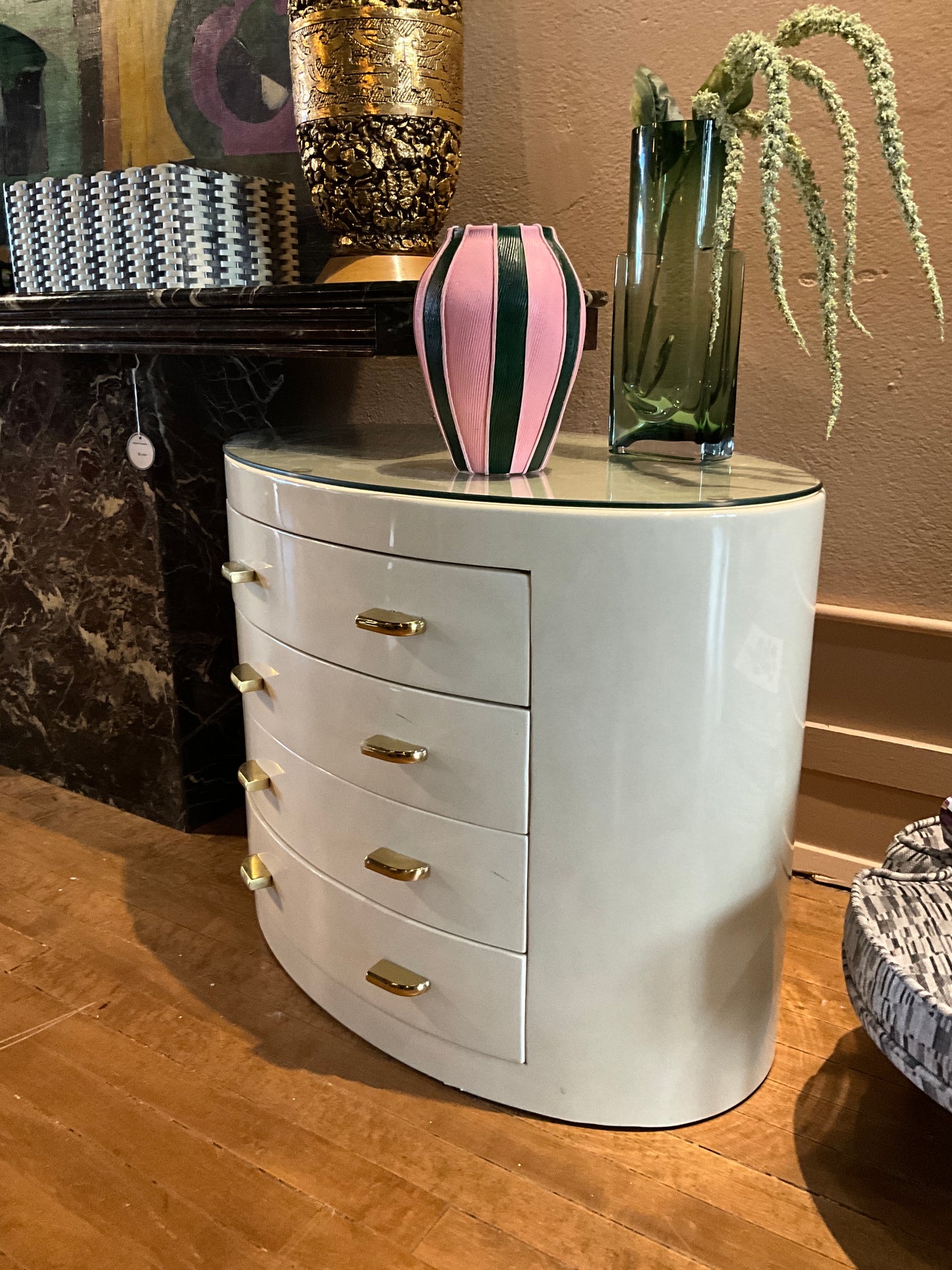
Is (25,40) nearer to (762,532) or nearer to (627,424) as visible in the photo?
(627,424)

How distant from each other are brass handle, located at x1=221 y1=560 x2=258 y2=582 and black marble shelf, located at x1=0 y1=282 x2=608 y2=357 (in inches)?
11.9

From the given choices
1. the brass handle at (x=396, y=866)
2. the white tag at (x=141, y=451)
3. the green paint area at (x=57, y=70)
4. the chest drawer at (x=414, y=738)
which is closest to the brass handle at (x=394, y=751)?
the chest drawer at (x=414, y=738)

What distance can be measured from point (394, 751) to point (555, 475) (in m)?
0.36

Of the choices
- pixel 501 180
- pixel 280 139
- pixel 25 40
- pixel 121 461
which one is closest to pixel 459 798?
pixel 121 461

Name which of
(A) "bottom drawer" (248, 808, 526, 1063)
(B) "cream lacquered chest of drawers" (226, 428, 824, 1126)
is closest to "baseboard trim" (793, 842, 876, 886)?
(B) "cream lacquered chest of drawers" (226, 428, 824, 1126)

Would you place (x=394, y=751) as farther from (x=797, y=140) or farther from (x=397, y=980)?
(x=797, y=140)

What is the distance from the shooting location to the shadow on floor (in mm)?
931

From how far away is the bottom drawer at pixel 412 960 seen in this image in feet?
3.48

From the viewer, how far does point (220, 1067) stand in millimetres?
1178

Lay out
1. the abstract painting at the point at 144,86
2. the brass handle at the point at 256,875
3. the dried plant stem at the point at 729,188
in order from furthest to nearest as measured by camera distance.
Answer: the abstract painting at the point at 144,86 < the brass handle at the point at 256,875 < the dried plant stem at the point at 729,188

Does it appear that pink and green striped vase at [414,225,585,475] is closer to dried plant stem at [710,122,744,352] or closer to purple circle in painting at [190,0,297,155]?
dried plant stem at [710,122,744,352]

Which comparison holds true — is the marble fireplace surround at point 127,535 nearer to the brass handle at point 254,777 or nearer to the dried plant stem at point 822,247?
the brass handle at point 254,777

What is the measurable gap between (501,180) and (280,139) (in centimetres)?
47

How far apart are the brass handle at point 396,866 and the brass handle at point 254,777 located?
26 cm
